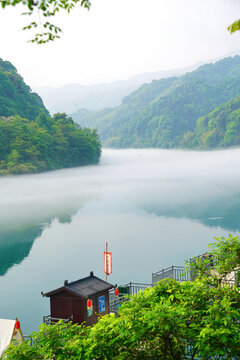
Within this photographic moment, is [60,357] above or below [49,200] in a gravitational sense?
above

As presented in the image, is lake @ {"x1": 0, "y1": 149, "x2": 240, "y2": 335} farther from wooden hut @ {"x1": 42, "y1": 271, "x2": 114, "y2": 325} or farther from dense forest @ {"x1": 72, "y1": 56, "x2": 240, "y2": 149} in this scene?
dense forest @ {"x1": 72, "y1": 56, "x2": 240, "y2": 149}

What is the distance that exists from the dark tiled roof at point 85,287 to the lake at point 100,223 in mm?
7399

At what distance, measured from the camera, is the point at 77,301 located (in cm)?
1211

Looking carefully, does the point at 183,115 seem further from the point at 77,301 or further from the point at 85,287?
the point at 77,301

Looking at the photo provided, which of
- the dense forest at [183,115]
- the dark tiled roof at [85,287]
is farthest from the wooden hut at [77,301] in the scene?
the dense forest at [183,115]

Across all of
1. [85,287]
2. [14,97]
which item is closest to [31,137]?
[14,97]

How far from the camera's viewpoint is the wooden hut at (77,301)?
12.1 m

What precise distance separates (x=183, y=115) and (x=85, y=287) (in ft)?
417

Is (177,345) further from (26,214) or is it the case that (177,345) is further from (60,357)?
(26,214)

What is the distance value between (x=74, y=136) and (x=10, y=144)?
16158mm

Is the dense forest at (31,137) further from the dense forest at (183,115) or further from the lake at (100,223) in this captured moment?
the dense forest at (183,115)

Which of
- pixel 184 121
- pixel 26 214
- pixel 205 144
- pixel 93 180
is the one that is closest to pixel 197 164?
pixel 205 144

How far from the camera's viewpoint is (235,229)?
1718 inches

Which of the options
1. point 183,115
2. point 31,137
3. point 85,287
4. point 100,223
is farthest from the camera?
point 183,115
